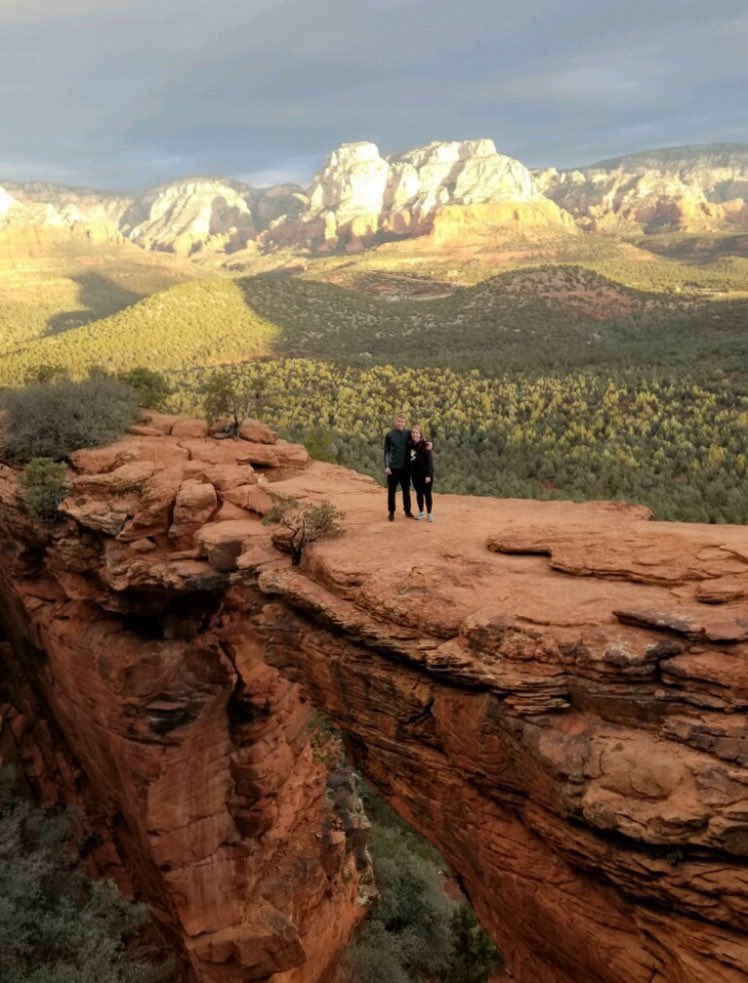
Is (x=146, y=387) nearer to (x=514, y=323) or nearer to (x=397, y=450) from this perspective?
(x=397, y=450)

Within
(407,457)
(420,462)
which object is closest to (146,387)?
(407,457)

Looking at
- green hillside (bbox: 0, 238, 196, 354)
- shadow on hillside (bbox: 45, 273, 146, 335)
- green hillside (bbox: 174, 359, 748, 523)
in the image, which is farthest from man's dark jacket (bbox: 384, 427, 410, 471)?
shadow on hillside (bbox: 45, 273, 146, 335)

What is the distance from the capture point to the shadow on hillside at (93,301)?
89.0m

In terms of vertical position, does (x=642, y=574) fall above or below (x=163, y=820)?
above

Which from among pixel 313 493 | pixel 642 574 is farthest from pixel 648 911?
pixel 313 493

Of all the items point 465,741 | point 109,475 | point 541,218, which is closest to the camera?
point 465,741

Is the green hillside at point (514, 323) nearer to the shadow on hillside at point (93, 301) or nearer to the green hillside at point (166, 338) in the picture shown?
the green hillside at point (166, 338)

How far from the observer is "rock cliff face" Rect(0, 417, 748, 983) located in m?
5.84

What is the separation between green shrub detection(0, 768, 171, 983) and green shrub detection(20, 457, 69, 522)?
6689 mm

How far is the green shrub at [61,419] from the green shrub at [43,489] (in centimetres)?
123

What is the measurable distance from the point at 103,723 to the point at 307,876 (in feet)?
20.1

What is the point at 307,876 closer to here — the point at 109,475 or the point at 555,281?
the point at 109,475

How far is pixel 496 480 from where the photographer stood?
2325cm

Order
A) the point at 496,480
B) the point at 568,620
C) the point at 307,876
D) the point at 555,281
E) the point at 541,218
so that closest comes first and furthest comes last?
the point at 568,620
the point at 307,876
the point at 496,480
the point at 555,281
the point at 541,218
